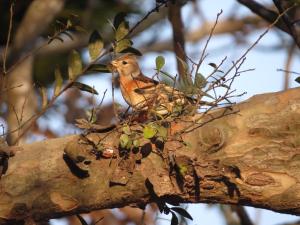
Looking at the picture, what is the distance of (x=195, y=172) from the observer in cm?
309

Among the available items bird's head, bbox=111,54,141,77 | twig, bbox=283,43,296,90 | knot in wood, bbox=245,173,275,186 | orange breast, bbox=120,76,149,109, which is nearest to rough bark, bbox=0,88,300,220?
knot in wood, bbox=245,173,275,186

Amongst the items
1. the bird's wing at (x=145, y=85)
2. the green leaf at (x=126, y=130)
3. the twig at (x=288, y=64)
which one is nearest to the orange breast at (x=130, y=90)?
the bird's wing at (x=145, y=85)

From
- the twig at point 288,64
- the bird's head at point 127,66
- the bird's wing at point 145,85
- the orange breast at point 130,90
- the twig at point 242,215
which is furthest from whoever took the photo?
the twig at point 288,64

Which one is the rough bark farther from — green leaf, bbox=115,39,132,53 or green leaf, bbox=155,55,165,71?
green leaf, bbox=115,39,132,53

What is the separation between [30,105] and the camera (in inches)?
246

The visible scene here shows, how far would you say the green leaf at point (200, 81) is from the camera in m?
3.31

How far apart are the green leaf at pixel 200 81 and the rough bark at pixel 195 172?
0.52 ft

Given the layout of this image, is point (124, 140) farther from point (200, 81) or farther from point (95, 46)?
point (95, 46)

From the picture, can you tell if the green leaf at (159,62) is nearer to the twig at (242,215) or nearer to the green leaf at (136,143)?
the green leaf at (136,143)

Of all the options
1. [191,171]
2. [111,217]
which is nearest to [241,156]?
[191,171]

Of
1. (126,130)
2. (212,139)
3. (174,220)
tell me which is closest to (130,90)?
(174,220)

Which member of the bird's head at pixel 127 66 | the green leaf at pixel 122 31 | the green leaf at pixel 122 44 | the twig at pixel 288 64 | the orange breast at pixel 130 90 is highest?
the twig at pixel 288 64

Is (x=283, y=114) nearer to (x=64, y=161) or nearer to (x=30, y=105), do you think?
(x=64, y=161)

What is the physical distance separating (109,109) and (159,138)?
4.79 meters
